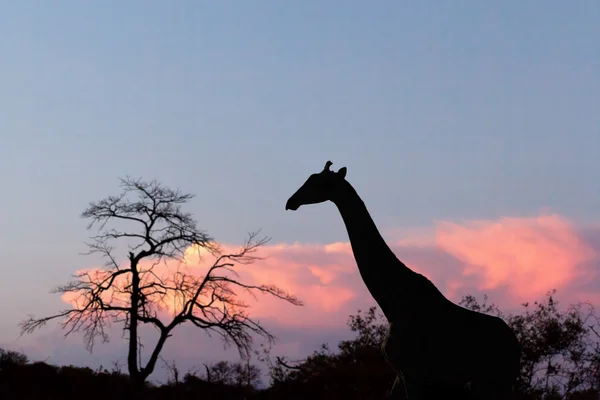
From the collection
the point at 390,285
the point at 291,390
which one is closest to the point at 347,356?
the point at 291,390

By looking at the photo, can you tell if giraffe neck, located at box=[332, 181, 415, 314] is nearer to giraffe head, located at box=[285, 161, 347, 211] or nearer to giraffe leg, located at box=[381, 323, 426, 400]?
giraffe head, located at box=[285, 161, 347, 211]

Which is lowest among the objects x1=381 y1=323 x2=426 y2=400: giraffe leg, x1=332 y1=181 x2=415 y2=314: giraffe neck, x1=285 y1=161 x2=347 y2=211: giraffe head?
x1=381 y1=323 x2=426 y2=400: giraffe leg

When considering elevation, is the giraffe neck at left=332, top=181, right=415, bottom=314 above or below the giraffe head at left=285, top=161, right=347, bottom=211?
below

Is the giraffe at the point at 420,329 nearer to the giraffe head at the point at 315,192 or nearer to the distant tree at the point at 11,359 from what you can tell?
the giraffe head at the point at 315,192

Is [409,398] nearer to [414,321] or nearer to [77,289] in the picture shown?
[414,321]

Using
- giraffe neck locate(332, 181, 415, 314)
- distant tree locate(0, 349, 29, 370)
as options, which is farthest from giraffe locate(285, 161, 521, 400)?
distant tree locate(0, 349, 29, 370)

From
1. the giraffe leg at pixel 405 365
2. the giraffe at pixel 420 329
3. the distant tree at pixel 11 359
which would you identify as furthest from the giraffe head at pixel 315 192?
the distant tree at pixel 11 359

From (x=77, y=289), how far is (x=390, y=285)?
16.0 meters

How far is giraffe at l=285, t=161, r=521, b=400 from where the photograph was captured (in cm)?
829

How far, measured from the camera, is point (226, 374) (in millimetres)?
22844

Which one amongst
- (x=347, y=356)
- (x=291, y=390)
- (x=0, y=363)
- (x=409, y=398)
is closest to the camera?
(x=409, y=398)

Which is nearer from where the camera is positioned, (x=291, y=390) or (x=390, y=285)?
(x=390, y=285)

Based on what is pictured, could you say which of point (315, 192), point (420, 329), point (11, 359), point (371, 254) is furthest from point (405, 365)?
point (11, 359)

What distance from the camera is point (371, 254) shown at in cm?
883
